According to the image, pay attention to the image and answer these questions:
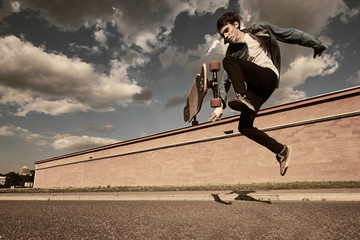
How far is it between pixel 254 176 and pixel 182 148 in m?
5.35

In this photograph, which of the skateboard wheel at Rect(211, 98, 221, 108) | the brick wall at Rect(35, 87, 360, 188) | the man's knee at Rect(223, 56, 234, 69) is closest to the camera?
the man's knee at Rect(223, 56, 234, 69)

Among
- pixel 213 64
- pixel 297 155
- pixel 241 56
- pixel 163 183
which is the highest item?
pixel 213 64

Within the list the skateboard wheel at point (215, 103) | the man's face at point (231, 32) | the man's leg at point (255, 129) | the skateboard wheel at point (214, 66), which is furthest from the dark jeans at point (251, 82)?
the skateboard wheel at point (214, 66)

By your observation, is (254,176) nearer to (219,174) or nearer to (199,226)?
(219,174)

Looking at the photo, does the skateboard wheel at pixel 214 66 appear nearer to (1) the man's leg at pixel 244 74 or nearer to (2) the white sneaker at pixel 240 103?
(1) the man's leg at pixel 244 74

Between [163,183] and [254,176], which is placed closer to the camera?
[254,176]

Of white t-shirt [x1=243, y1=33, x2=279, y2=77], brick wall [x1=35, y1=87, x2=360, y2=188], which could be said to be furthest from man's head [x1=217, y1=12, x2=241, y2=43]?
brick wall [x1=35, y1=87, x2=360, y2=188]

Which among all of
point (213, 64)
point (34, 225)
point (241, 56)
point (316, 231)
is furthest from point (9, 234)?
point (213, 64)

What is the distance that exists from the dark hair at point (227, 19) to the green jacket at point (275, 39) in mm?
195

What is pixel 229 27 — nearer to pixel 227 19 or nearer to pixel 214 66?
pixel 227 19

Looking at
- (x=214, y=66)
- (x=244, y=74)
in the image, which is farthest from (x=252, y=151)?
(x=244, y=74)

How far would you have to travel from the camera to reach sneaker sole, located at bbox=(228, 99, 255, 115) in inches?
102

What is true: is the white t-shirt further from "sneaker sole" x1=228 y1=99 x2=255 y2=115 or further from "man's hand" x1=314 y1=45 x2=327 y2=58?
"sneaker sole" x1=228 y1=99 x2=255 y2=115

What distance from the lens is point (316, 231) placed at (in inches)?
72.1
